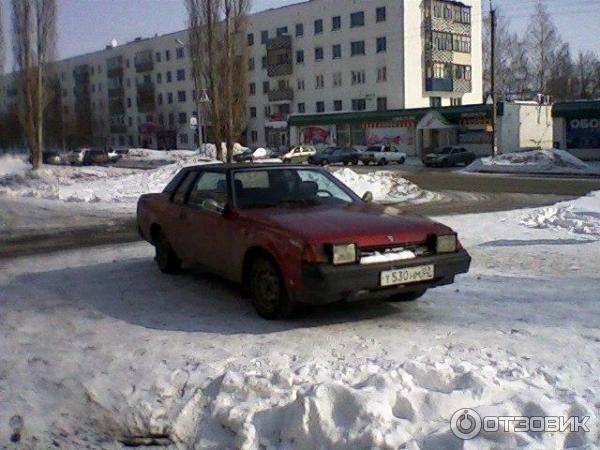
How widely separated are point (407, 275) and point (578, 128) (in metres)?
41.5

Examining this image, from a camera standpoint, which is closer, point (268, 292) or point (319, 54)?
point (268, 292)

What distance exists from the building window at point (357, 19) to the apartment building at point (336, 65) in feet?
0.28

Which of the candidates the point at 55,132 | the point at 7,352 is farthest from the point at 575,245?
the point at 55,132

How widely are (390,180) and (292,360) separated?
1782 cm

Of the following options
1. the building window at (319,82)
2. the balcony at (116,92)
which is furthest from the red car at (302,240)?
the balcony at (116,92)

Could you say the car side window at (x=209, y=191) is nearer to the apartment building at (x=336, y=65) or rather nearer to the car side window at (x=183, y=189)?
the car side window at (x=183, y=189)

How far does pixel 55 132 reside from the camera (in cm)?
8156

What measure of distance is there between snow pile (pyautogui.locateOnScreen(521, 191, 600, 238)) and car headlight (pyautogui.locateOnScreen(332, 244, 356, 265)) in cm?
674

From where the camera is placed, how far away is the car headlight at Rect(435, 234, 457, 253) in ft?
19.1

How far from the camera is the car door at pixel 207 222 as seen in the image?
656 cm

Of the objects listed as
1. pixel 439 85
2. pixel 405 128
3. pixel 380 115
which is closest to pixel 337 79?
pixel 439 85

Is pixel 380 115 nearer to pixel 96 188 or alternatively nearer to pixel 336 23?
pixel 336 23

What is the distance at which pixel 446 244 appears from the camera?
232 inches

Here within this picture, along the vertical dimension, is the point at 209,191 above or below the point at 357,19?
below
